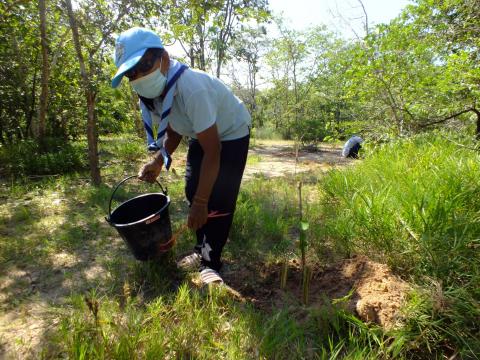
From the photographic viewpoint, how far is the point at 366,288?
1729mm

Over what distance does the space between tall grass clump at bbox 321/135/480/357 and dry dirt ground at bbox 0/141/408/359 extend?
0.44ft

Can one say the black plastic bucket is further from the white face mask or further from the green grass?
the white face mask

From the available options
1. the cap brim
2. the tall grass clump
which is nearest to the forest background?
the tall grass clump

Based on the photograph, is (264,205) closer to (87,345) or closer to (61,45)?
(87,345)

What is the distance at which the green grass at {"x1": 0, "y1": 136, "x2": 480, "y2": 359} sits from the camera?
Answer: 4.55 feet

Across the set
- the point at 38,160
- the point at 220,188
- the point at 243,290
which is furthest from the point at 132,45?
the point at 38,160

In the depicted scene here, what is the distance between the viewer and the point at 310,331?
158cm

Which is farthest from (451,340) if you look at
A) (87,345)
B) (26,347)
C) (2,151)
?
(2,151)

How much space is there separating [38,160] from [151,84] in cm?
416

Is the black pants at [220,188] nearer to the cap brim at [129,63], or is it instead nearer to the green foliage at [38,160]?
the cap brim at [129,63]

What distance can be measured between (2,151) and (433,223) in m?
6.00

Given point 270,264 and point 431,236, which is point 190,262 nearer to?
point 270,264

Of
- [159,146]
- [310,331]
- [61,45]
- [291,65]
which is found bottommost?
[310,331]

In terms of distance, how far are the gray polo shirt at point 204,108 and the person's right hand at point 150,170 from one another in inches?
12.4
